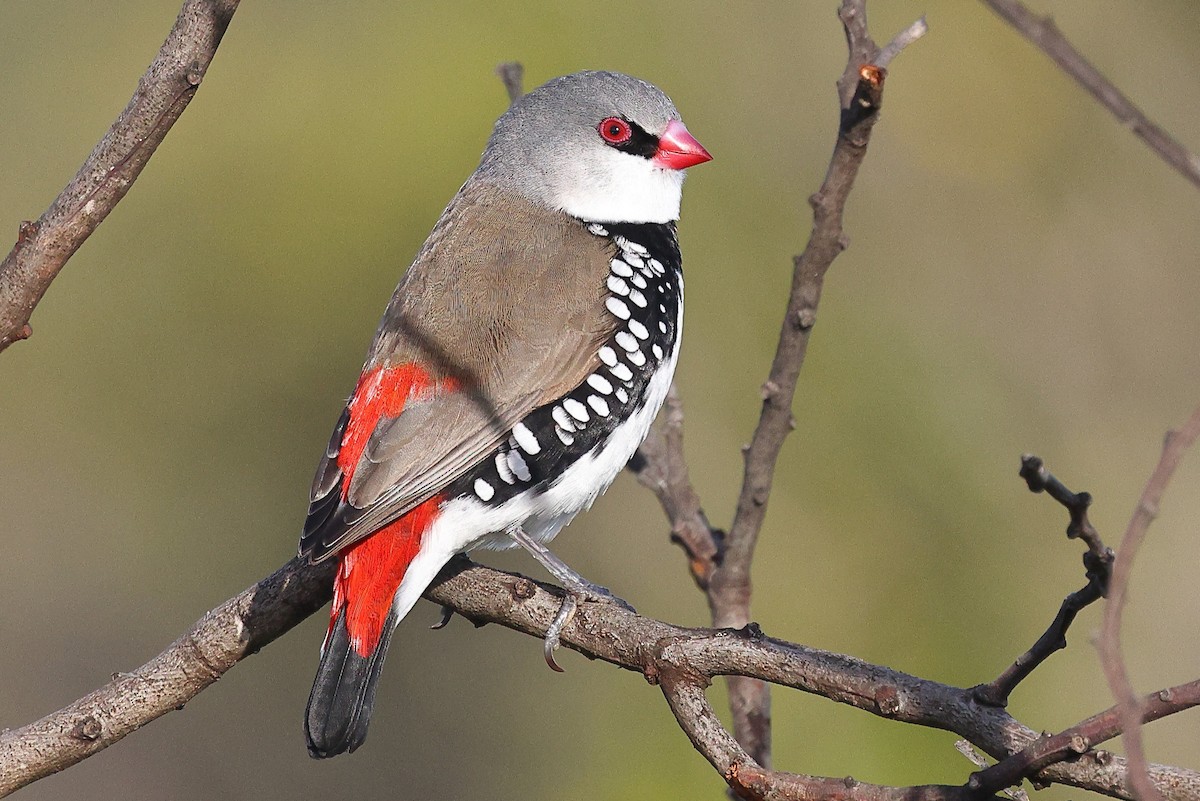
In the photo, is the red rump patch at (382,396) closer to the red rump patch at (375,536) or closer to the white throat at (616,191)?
the red rump patch at (375,536)

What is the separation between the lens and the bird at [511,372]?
136 inches

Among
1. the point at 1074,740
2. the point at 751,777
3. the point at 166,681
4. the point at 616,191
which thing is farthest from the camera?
the point at 616,191

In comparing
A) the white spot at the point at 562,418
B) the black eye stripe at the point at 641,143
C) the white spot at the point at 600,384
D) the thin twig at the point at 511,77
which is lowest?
the white spot at the point at 562,418

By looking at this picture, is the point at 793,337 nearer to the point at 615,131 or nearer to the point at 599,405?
the point at 599,405

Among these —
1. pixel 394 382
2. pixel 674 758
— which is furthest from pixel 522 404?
pixel 674 758

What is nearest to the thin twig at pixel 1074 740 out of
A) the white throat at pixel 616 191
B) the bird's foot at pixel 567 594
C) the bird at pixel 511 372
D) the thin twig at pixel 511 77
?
the bird's foot at pixel 567 594

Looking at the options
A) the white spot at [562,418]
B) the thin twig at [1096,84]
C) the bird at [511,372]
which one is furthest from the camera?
the white spot at [562,418]

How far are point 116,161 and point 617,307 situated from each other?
1.65 m

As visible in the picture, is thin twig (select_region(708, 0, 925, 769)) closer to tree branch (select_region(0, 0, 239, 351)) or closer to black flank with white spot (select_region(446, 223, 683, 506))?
black flank with white spot (select_region(446, 223, 683, 506))

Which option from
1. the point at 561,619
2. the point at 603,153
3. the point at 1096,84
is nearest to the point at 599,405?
the point at 561,619

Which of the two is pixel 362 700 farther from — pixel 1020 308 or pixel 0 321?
pixel 1020 308

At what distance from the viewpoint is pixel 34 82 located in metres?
6.48

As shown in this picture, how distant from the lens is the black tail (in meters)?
3.31

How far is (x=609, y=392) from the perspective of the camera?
3877 millimetres
